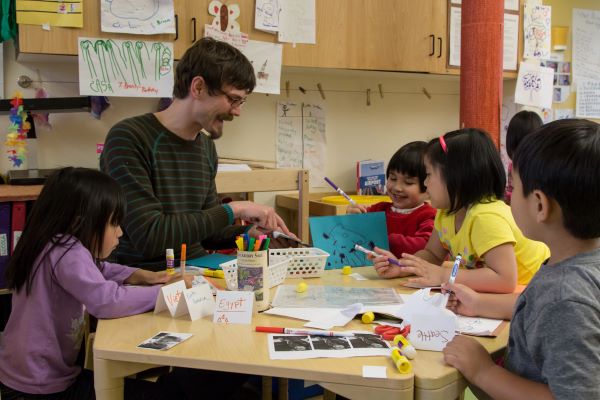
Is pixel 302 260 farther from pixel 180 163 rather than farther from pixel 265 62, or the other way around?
pixel 265 62

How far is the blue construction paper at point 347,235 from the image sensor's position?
165cm

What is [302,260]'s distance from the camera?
4.73 ft

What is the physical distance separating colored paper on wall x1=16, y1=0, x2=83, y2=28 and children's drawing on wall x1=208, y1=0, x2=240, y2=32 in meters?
0.53

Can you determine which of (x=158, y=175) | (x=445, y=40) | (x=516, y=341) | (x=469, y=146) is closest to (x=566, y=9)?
(x=445, y=40)

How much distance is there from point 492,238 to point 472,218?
0.08 m

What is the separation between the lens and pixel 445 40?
2.92 meters

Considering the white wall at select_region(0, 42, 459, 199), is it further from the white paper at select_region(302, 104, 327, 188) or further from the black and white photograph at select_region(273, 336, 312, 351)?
the black and white photograph at select_region(273, 336, 312, 351)

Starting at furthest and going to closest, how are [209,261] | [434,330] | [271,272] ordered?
[209,261]
[271,272]
[434,330]

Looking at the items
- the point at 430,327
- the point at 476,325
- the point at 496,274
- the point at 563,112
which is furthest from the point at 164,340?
the point at 563,112

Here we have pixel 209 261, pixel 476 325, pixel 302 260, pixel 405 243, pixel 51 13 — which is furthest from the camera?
pixel 51 13

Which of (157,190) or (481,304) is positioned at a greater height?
(157,190)

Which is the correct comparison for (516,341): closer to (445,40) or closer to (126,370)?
(126,370)

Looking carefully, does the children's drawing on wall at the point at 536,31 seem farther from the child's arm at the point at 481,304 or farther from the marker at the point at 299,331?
the marker at the point at 299,331

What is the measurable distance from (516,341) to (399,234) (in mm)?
1106
